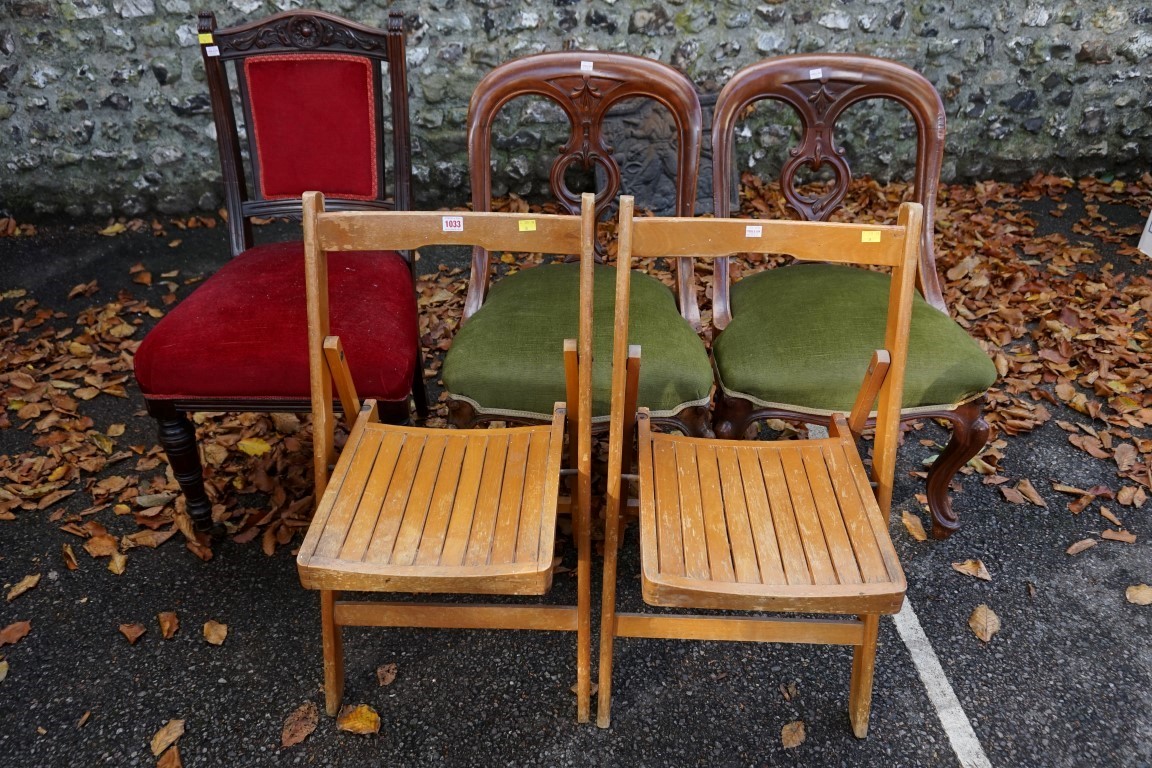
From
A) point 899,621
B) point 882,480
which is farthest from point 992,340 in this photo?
point 882,480

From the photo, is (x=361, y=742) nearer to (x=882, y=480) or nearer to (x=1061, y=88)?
(x=882, y=480)

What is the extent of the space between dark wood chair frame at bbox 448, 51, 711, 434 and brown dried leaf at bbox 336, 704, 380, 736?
112 centimetres

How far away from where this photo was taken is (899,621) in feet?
7.22

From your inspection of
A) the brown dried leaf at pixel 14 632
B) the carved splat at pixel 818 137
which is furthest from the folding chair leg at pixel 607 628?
the brown dried leaf at pixel 14 632

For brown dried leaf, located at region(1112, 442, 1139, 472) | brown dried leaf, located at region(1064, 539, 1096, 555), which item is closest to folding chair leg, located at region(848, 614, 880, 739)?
brown dried leaf, located at region(1064, 539, 1096, 555)

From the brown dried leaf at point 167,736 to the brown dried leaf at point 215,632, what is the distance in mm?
245

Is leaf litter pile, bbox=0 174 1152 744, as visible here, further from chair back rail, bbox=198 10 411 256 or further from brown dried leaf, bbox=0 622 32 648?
chair back rail, bbox=198 10 411 256

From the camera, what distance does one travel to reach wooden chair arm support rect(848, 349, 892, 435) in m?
1.77

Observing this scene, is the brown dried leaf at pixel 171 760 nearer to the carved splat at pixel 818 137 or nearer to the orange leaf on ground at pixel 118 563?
the orange leaf on ground at pixel 118 563

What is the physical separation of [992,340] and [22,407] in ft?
Answer: 12.6

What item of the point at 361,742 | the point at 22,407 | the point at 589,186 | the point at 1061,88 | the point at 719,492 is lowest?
the point at 361,742

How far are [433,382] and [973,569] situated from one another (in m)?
2.00

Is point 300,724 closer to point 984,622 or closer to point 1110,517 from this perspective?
point 984,622

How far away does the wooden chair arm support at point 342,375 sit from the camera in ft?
5.94
